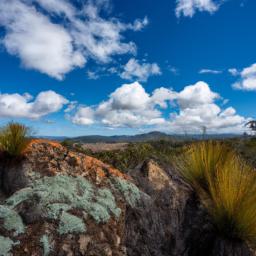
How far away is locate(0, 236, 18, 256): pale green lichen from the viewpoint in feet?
10.4

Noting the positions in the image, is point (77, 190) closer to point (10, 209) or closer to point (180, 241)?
point (10, 209)

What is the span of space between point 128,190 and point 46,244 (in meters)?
1.40

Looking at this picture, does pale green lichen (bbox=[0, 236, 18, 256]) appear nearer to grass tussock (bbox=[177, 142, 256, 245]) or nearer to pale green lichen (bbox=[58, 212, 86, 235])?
pale green lichen (bbox=[58, 212, 86, 235])

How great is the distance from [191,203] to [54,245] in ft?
7.28

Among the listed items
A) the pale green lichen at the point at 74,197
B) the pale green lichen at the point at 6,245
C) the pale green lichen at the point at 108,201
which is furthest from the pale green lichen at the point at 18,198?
the pale green lichen at the point at 108,201

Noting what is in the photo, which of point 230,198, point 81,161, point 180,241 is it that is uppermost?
point 81,161

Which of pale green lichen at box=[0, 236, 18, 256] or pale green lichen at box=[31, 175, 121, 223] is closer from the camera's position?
pale green lichen at box=[0, 236, 18, 256]

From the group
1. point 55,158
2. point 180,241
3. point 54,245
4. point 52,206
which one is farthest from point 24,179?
point 180,241

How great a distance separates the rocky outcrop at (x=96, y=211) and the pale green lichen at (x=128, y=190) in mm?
13

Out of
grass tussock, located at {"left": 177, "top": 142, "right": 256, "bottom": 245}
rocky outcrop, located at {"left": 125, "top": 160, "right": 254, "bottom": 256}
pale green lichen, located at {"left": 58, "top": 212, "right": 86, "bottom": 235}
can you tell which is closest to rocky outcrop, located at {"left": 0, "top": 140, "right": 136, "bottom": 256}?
pale green lichen, located at {"left": 58, "top": 212, "right": 86, "bottom": 235}

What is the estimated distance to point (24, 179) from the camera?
454 cm

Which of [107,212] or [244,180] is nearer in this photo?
[107,212]

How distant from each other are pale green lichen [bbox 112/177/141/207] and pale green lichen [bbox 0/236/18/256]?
1.52m

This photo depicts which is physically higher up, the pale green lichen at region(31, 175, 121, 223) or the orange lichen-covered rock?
the orange lichen-covered rock
